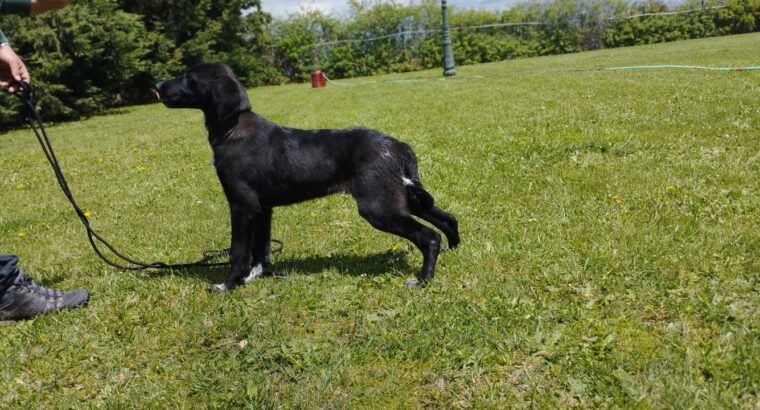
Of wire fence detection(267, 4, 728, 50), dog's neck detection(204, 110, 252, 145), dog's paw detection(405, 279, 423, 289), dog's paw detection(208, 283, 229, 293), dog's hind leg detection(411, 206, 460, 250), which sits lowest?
dog's paw detection(208, 283, 229, 293)

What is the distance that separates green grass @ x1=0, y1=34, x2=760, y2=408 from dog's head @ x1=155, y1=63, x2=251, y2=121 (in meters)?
1.28

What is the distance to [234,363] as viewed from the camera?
10.0ft

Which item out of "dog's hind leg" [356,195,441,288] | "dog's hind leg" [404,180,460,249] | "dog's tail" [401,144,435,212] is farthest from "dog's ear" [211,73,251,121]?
"dog's hind leg" [404,180,460,249]

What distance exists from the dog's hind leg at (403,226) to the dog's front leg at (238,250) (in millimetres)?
853

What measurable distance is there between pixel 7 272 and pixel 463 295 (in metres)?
2.95

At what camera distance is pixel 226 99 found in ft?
12.8

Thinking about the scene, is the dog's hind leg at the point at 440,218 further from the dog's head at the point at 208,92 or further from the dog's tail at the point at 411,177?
the dog's head at the point at 208,92

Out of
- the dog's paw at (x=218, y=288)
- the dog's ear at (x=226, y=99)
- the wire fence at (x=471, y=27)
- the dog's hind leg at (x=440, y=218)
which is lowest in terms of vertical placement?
the dog's paw at (x=218, y=288)

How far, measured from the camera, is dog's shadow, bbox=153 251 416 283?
13.8ft

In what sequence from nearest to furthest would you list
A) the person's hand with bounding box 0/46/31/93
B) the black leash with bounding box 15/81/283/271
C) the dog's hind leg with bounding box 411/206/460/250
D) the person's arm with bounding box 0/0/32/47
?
the person's hand with bounding box 0/46/31/93 < the person's arm with bounding box 0/0/32/47 < the black leash with bounding box 15/81/283/271 < the dog's hind leg with bounding box 411/206/460/250

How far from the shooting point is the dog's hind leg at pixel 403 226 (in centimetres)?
376

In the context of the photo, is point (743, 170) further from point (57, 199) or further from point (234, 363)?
point (57, 199)

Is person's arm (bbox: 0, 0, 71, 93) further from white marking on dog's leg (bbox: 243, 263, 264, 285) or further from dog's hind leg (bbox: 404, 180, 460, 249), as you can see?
dog's hind leg (bbox: 404, 180, 460, 249)

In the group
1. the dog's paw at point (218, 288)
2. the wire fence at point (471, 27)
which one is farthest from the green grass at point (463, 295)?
the wire fence at point (471, 27)
